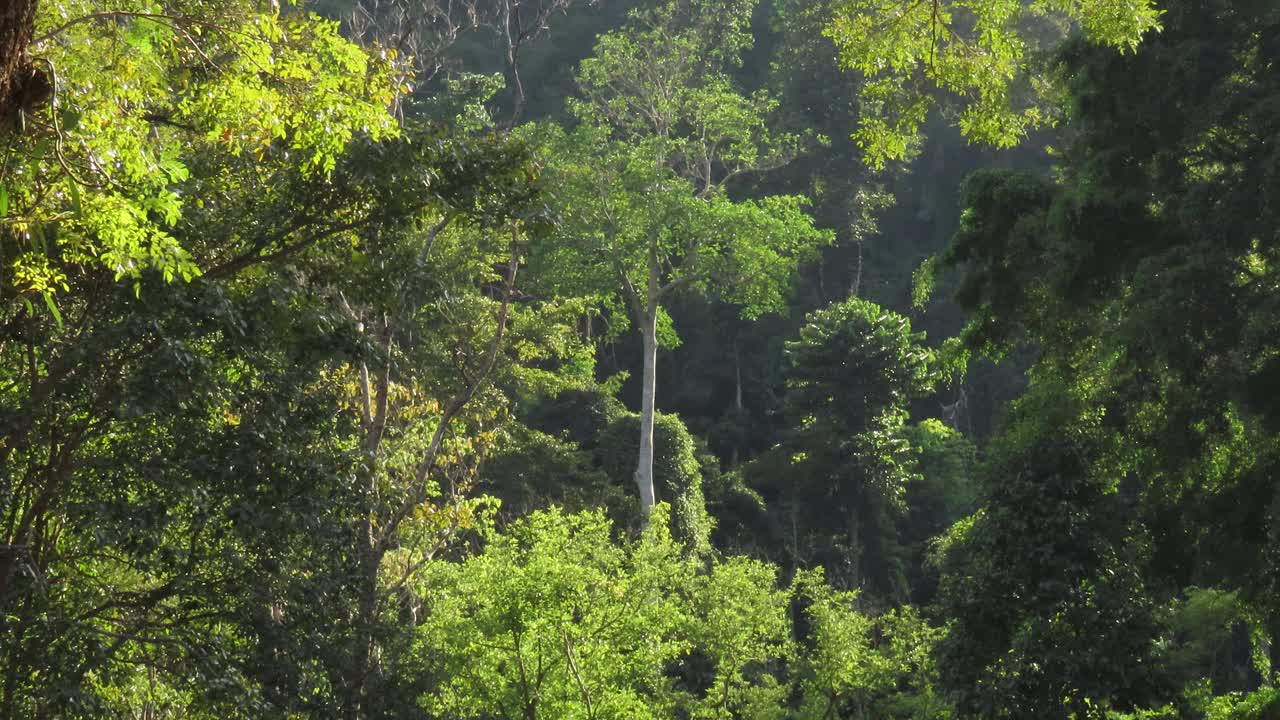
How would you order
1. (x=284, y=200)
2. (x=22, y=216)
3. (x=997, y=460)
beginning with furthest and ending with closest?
(x=997, y=460)
(x=284, y=200)
(x=22, y=216)

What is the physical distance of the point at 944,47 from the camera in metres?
6.57

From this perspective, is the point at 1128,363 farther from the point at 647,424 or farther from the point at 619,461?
the point at 619,461

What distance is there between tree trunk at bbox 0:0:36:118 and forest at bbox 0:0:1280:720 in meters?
0.01

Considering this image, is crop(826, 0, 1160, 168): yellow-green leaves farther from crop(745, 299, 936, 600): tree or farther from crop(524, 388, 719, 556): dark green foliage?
crop(745, 299, 936, 600): tree

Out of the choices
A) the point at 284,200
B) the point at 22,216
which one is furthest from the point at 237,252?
the point at 22,216

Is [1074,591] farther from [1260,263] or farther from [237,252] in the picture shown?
[237,252]

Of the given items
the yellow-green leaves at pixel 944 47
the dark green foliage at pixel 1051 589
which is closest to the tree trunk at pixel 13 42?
the yellow-green leaves at pixel 944 47

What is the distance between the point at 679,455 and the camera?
24750 millimetres

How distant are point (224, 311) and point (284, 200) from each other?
46.4 inches

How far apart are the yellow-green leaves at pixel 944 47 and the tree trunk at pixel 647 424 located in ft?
53.1

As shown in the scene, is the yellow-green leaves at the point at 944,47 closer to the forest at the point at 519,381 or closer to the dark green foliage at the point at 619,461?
the forest at the point at 519,381

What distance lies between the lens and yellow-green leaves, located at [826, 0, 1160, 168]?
228 inches

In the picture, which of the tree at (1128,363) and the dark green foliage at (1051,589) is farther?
the dark green foliage at (1051,589)

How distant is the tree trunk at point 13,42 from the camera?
315cm
